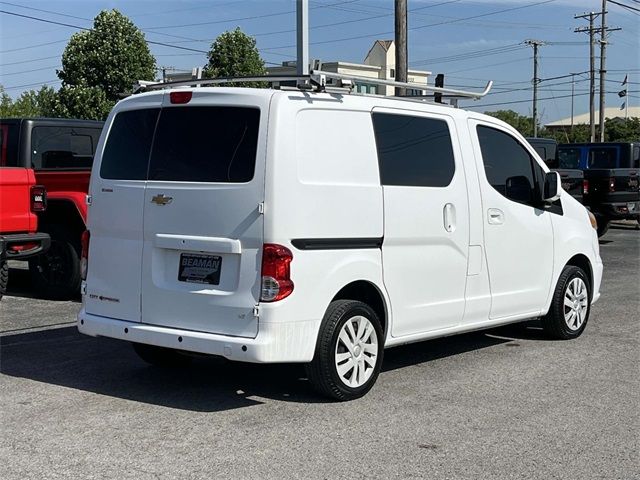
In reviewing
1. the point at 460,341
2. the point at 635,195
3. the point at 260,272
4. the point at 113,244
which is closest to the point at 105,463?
the point at 260,272

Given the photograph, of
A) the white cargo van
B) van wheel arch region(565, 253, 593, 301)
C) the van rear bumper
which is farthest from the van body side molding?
van wheel arch region(565, 253, 593, 301)

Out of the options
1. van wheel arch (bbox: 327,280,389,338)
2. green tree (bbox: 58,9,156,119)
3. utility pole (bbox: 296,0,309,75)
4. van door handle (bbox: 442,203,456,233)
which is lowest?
van wheel arch (bbox: 327,280,389,338)

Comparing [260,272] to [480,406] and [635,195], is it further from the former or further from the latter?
[635,195]

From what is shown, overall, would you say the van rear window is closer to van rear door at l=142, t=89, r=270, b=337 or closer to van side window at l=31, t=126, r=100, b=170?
van rear door at l=142, t=89, r=270, b=337

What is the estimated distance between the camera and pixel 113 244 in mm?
6348

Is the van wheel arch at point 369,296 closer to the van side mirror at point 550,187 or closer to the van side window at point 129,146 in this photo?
the van side window at point 129,146

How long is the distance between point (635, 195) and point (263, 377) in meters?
14.9

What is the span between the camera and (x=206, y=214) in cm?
583

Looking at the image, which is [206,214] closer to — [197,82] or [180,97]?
[180,97]

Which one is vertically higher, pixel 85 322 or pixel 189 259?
pixel 189 259

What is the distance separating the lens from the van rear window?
580 centimetres

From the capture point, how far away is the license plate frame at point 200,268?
580 cm

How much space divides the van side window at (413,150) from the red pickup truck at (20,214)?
15.0ft

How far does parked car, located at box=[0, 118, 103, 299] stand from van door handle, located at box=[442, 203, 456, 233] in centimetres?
516
